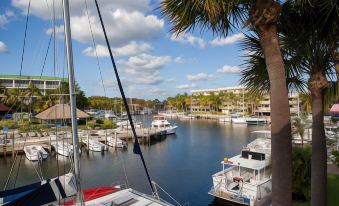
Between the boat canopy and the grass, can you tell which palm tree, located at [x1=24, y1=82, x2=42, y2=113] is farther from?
the grass

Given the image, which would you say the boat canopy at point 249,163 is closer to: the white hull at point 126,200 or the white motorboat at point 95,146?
the white hull at point 126,200

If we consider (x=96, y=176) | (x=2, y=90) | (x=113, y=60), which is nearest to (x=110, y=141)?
(x=96, y=176)

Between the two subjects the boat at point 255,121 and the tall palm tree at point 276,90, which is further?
the boat at point 255,121

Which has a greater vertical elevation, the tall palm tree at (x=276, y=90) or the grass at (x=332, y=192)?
the tall palm tree at (x=276, y=90)

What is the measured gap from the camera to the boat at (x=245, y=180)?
17.5 meters

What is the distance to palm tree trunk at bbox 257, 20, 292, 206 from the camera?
4078 millimetres

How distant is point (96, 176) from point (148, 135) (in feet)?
69.1

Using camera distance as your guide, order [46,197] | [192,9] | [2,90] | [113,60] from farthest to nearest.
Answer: [2,90]
[113,60]
[46,197]
[192,9]

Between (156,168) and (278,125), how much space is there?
27.4 meters

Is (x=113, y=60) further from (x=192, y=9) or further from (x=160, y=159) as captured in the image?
(x=160, y=159)

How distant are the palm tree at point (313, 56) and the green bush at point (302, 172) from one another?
949cm

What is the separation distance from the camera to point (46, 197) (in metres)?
6.59

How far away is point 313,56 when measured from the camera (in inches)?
254

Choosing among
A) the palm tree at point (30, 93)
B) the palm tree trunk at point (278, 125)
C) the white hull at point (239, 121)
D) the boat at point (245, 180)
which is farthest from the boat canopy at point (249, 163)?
the white hull at point (239, 121)
